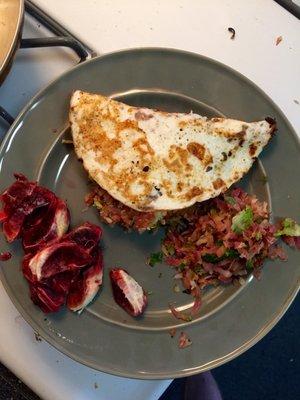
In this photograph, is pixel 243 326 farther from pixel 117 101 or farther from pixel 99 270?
pixel 117 101

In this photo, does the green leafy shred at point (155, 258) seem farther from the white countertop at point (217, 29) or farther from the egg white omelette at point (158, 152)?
the white countertop at point (217, 29)

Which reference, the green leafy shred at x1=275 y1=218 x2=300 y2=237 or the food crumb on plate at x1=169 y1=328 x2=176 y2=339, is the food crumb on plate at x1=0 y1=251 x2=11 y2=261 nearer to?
the food crumb on plate at x1=169 y1=328 x2=176 y2=339

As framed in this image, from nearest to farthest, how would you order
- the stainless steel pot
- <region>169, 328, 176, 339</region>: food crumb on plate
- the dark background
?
the stainless steel pot → <region>169, 328, 176, 339</region>: food crumb on plate → the dark background

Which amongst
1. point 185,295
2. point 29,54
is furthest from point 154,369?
point 29,54

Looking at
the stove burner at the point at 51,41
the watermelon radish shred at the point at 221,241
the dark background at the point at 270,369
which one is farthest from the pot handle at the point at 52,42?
the dark background at the point at 270,369

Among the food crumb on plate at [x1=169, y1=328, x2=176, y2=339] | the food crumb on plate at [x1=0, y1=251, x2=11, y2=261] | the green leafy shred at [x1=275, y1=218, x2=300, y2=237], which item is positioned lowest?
the food crumb on plate at [x1=0, y1=251, x2=11, y2=261]

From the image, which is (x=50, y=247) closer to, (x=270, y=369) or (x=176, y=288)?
(x=176, y=288)

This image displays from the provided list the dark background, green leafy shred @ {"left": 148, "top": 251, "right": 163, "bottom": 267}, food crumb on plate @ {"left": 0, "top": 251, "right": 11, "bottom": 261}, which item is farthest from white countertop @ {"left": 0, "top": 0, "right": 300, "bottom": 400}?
the dark background

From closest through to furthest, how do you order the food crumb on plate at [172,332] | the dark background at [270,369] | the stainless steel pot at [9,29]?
the stainless steel pot at [9,29]
the food crumb on plate at [172,332]
the dark background at [270,369]
